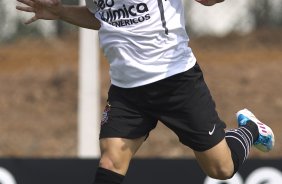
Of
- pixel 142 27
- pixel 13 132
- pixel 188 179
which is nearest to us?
pixel 142 27

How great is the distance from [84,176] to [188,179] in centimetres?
84

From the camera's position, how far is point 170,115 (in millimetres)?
5742

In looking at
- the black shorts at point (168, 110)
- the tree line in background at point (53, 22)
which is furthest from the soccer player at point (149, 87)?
the tree line in background at point (53, 22)

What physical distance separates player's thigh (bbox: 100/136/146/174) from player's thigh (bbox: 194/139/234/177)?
0.47 m

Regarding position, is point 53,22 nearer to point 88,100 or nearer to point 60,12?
point 88,100

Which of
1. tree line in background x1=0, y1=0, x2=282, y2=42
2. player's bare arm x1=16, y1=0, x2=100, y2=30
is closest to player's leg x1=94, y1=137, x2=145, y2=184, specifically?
player's bare arm x1=16, y1=0, x2=100, y2=30

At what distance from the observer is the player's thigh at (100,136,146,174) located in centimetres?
560

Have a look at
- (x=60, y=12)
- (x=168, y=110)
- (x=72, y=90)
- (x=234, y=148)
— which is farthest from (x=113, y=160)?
(x=72, y=90)

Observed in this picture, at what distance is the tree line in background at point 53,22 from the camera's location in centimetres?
1432

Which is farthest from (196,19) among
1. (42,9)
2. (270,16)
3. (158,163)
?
(42,9)

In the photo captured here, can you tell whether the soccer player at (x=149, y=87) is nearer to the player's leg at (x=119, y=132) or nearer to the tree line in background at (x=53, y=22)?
the player's leg at (x=119, y=132)

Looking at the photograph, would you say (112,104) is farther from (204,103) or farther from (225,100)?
(225,100)

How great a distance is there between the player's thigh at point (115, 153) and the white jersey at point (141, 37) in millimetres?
333

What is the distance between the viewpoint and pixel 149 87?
5.64 metres
